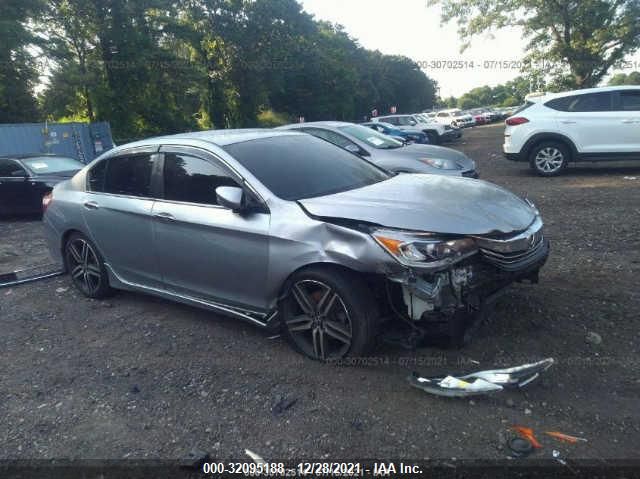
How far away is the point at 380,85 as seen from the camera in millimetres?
61844

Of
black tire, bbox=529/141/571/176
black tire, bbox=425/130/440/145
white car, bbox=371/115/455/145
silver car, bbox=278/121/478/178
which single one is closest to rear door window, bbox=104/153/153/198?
silver car, bbox=278/121/478/178

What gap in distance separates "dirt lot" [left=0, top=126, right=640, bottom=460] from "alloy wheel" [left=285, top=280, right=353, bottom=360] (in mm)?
134

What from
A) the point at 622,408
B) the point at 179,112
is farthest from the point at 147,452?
the point at 179,112

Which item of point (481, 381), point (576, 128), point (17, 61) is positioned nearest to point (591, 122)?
point (576, 128)

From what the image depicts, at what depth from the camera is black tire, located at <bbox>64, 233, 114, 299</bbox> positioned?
4.96 m

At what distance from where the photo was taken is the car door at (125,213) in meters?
4.38

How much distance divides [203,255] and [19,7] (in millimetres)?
21498

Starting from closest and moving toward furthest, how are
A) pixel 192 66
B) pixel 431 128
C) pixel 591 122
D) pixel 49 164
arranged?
pixel 591 122, pixel 49 164, pixel 431 128, pixel 192 66

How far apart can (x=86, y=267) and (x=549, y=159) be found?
917 cm

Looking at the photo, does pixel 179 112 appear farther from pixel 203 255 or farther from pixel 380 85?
pixel 380 85

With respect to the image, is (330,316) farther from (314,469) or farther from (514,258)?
(514,258)

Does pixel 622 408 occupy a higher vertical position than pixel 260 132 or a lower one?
lower

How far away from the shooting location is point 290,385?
3350 mm

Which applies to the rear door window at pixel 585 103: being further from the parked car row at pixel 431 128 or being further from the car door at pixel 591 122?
the parked car row at pixel 431 128
